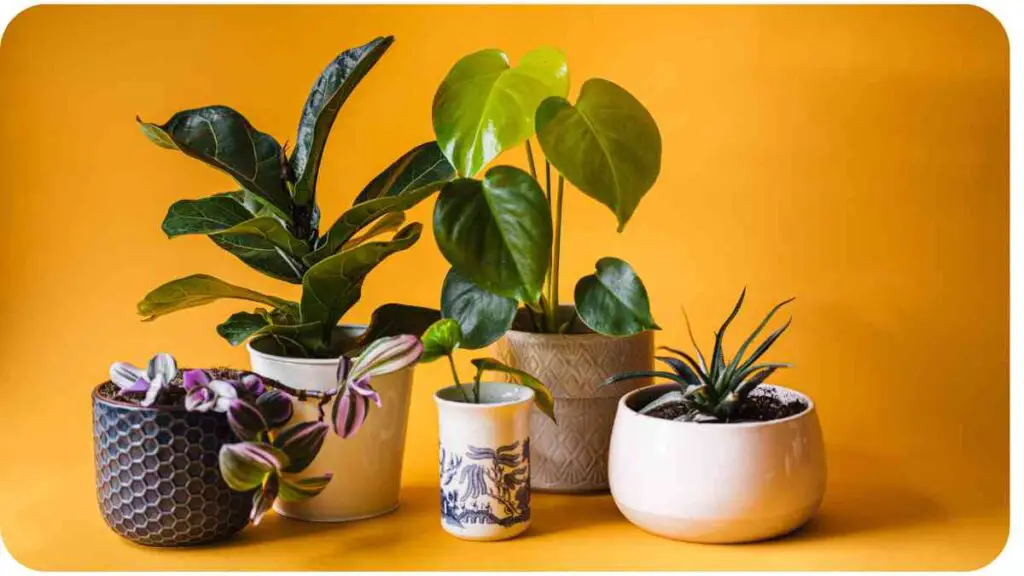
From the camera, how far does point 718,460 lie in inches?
70.5

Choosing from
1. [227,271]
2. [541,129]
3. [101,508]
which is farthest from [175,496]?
[227,271]

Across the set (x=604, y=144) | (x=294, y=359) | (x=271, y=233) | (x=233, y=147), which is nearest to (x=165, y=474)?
(x=294, y=359)

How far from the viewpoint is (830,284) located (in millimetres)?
2584

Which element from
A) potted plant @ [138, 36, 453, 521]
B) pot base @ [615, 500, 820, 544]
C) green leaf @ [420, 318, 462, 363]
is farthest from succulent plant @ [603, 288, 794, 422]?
potted plant @ [138, 36, 453, 521]

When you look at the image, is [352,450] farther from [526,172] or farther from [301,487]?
[526,172]

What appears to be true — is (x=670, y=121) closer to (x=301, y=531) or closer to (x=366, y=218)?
(x=366, y=218)

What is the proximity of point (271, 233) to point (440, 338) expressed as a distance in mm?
261

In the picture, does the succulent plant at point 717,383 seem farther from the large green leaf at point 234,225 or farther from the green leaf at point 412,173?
the large green leaf at point 234,225

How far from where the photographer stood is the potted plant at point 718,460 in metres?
1.79

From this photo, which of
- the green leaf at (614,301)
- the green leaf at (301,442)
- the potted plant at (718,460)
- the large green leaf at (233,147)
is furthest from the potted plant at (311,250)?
the potted plant at (718,460)

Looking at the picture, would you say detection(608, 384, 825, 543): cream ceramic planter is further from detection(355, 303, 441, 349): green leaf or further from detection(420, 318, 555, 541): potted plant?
detection(355, 303, 441, 349): green leaf

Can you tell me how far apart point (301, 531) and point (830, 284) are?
1.13 m

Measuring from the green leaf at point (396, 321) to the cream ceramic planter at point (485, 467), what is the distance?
0.15 meters

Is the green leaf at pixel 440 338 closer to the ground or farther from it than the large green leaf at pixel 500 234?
closer to the ground
